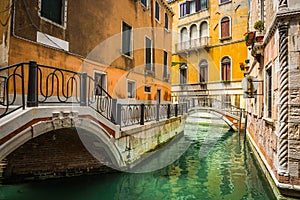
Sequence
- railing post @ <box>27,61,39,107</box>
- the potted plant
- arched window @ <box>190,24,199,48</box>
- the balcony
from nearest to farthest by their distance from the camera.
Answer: railing post @ <box>27,61,39,107</box> → the potted plant → the balcony → arched window @ <box>190,24,199,48</box>

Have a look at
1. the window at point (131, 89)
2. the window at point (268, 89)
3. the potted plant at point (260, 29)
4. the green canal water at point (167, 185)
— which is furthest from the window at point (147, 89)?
the window at point (268, 89)

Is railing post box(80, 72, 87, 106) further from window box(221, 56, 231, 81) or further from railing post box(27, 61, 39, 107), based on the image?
window box(221, 56, 231, 81)

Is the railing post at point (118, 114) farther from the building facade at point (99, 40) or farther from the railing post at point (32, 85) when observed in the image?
Answer: the railing post at point (32, 85)

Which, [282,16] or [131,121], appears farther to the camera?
[131,121]

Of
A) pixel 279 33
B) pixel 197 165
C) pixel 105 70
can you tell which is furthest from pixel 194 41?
pixel 279 33

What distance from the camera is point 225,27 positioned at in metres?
18.2

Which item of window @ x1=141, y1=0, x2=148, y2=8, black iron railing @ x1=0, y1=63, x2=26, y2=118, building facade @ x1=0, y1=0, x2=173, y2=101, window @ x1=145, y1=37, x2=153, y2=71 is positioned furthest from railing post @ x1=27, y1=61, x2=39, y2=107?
window @ x1=141, y1=0, x2=148, y2=8

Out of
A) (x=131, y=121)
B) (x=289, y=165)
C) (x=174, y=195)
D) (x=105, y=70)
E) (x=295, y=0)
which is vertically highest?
(x=295, y=0)

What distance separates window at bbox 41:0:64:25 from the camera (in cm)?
579

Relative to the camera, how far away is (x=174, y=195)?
465 centimetres

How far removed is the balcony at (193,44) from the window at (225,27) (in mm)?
1406

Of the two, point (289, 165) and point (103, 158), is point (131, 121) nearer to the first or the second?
point (103, 158)

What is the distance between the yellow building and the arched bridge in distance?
11914 millimetres

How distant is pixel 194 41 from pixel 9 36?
1705 centimetres
